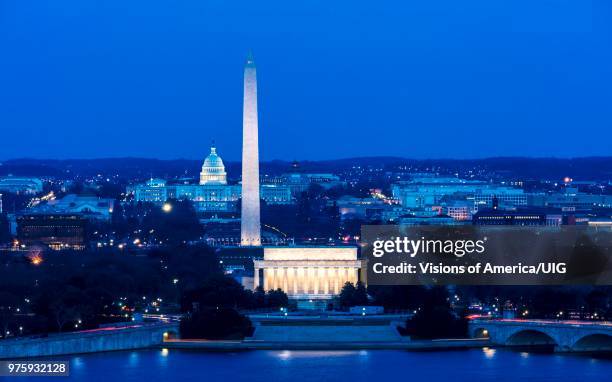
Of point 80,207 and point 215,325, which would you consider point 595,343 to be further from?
point 80,207

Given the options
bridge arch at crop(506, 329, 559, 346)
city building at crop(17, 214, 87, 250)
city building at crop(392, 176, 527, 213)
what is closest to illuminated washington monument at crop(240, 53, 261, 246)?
city building at crop(17, 214, 87, 250)

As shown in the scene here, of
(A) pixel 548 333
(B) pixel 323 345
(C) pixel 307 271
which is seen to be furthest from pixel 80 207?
(A) pixel 548 333

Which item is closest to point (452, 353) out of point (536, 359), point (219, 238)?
point (536, 359)

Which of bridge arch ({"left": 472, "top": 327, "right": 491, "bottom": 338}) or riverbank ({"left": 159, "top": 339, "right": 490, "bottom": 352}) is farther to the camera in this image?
bridge arch ({"left": 472, "top": 327, "right": 491, "bottom": 338})

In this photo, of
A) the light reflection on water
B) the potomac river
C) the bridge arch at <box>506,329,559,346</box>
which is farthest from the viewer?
the bridge arch at <box>506,329,559,346</box>

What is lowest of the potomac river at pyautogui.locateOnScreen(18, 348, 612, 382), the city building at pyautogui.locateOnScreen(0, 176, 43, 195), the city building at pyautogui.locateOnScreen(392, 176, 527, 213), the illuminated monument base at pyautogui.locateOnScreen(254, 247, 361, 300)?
the potomac river at pyautogui.locateOnScreen(18, 348, 612, 382)

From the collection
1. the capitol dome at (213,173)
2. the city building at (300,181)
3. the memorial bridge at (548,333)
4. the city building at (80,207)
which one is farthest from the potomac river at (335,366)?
the city building at (300,181)

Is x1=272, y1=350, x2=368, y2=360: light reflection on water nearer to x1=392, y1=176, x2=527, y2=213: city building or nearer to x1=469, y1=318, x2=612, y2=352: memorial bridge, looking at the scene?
x1=469, y1=318, x2=612, y2=352: memorial bridge
